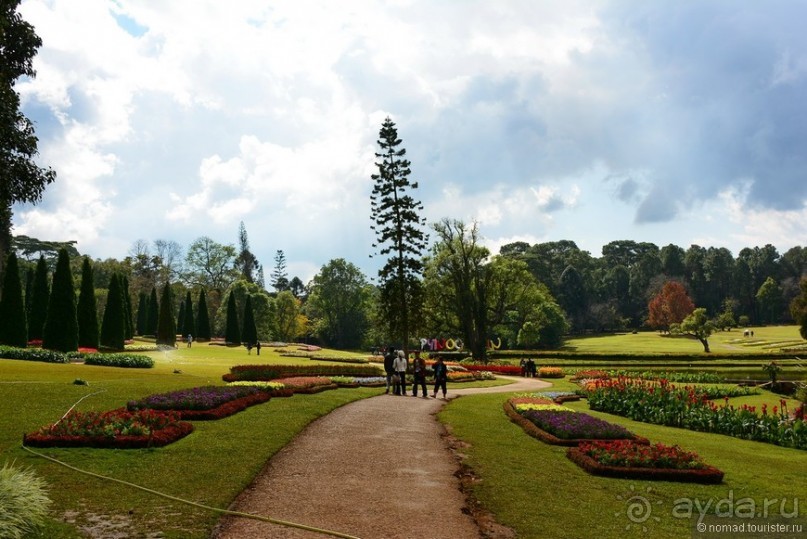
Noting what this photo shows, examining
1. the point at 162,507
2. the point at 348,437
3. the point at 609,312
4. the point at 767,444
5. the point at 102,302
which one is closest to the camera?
the point at 162,507

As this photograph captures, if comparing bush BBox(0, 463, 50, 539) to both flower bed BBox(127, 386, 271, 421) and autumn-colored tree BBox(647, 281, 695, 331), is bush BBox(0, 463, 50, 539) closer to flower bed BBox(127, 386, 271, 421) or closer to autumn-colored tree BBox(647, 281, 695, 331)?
flower bed BBox(127, 386, 271, 421)

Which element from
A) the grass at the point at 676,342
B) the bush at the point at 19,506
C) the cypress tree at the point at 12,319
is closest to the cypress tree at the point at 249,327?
the cypress tree at the point at 12,319

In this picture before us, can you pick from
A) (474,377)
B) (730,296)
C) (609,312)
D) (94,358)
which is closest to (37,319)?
(94,358)

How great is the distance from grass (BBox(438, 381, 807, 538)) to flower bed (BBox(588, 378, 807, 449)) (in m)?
1.12

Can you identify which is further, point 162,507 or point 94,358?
point 94,358

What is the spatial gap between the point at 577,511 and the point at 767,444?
11.0 meters

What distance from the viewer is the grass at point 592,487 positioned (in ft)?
27.8

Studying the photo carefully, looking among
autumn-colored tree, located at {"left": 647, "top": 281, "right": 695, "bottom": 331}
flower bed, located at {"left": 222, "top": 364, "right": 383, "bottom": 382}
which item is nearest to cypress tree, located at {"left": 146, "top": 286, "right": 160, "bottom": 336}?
flower bed, located at {"left": 222, "top": 364, "right": 383, "bottom": 382}

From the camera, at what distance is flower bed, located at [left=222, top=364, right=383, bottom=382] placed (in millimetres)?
26627

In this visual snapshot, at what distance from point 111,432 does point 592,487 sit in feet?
29.8

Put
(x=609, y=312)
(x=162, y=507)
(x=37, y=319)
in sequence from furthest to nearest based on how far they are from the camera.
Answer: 1. (x=609, y=312)
2. (x=37, y=319)
3. (x=162, y=507)

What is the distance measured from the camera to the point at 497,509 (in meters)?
8.92

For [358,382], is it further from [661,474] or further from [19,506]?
[19,506]

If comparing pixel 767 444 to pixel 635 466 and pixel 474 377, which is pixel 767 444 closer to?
pixel 635 466
